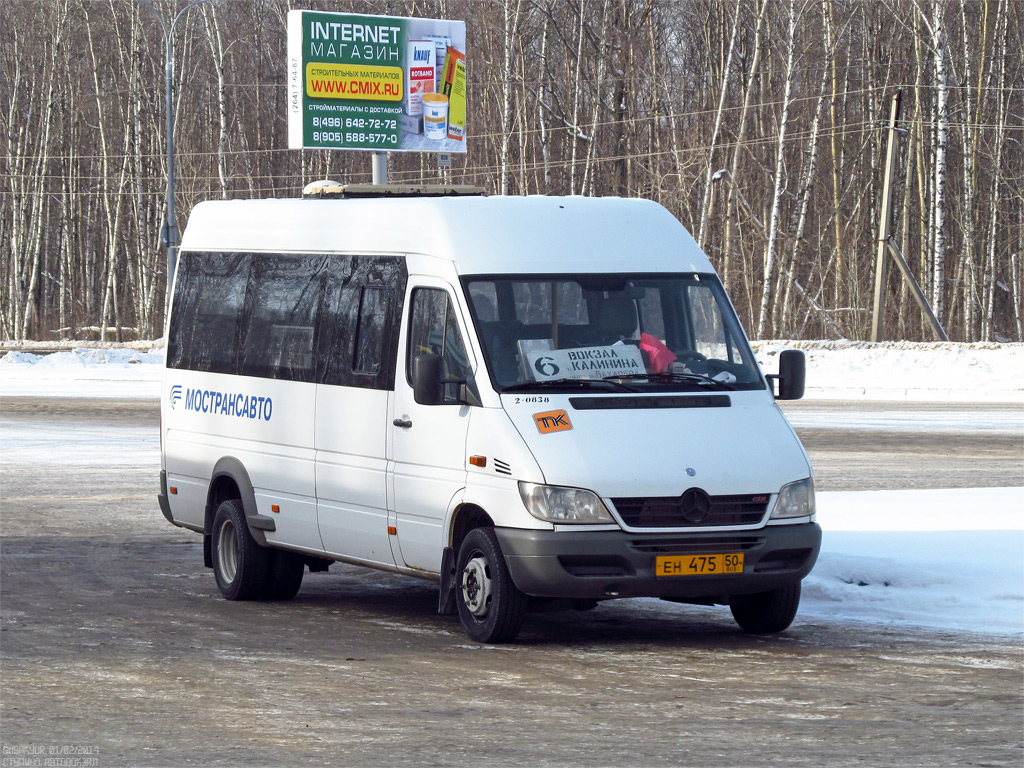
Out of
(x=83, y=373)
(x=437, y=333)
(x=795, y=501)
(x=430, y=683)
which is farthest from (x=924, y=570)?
(x=83, y=373)

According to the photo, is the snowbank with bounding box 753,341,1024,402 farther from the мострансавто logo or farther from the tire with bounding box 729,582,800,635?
the tire with bounding box 729,582,800,635

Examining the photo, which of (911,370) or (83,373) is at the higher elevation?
(911,370)

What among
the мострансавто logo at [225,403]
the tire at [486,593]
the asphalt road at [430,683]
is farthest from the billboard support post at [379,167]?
the tire at [486,593]

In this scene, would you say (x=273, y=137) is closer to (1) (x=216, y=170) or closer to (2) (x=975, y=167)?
(1) (x=216, y=170)

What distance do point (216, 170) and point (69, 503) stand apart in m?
46.1

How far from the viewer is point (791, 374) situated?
9.28m

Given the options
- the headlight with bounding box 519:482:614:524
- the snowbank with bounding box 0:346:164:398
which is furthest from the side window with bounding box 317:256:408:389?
the snowbank with bounding box 0:346:164:398

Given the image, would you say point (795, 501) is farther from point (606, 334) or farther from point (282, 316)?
point (282, 316)

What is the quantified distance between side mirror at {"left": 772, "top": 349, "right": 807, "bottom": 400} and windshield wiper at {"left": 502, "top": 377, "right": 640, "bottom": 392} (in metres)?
1.19

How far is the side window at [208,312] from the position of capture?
35.2 ft

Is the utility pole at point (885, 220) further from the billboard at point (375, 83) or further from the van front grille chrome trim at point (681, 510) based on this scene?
the van front grille chrome trim at point (681, 510)

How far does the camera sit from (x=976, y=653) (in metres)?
8.04

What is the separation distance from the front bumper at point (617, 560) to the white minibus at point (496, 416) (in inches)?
→ 0.5

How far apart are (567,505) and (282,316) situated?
3.06 meters
